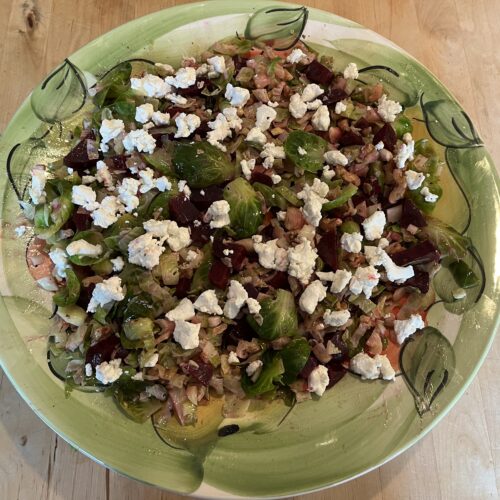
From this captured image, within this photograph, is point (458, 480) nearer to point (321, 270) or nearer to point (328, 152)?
point (321, 270)

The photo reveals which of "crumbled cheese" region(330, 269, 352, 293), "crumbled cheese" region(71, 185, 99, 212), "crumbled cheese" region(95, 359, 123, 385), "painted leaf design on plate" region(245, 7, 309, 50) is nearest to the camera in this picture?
"crumbled cheese" region(95, 359, 123, 385)

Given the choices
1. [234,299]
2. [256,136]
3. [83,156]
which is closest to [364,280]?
[234,299]

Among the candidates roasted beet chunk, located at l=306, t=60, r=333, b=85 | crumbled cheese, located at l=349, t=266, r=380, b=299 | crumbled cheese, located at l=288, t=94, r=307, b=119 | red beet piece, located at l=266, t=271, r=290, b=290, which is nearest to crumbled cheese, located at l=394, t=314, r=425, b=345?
crumbled cheese, located at l=349, t=266, r=380, b=299

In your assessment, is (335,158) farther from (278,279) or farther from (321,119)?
(278,279)

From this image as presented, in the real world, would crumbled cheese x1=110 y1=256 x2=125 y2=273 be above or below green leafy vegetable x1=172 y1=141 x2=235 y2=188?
below

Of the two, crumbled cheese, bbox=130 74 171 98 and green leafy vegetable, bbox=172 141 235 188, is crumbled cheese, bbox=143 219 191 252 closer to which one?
green leafy vegetable, bbox=172 141 235 188

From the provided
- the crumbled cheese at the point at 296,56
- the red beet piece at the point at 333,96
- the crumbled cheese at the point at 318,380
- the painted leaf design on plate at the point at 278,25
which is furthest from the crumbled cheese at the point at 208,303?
the painted leaf design on plate at the point at 278,25

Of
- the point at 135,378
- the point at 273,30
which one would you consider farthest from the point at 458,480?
the point at 273,30
